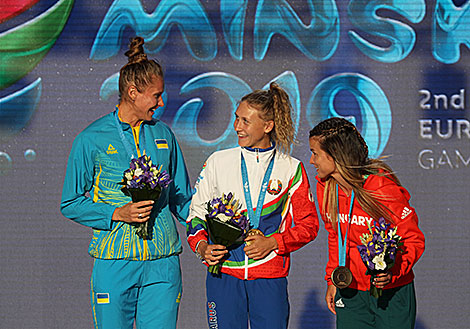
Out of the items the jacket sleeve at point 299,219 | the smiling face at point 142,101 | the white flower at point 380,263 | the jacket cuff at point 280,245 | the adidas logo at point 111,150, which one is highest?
the smiling face at point 142,101

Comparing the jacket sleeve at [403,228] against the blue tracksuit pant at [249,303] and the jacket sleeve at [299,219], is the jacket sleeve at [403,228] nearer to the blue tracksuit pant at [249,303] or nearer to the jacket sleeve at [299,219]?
the jacket sleeve at [299,219]

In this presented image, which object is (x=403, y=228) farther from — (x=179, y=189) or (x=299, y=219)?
(x=179, y=189)

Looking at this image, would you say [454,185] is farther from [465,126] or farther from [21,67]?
[21,67]

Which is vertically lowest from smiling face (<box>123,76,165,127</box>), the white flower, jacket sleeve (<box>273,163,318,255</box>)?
the white flower

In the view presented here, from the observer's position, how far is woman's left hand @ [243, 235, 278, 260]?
11.1ft

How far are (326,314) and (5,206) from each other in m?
2.56

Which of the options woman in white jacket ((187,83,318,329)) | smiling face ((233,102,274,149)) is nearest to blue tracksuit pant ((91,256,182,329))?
woman in white jacket ((187,83,318,329))

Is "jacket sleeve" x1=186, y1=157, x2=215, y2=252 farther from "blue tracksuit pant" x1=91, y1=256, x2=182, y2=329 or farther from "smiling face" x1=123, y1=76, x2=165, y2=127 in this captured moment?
"smiling face" x1=123, y1=76, x2=165, y2=127

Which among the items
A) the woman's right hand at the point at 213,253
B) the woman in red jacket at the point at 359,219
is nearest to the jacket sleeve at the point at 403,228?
the woman in red jacket at the point at 359,219

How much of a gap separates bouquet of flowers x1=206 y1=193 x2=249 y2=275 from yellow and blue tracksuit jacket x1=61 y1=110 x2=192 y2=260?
12.0 inches

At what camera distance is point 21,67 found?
17.5 feet

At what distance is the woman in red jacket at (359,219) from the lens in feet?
11.0

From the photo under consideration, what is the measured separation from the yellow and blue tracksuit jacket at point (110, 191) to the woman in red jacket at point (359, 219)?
799 mm

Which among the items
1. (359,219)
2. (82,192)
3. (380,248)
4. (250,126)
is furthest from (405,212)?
(82,192)
